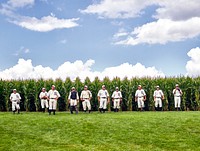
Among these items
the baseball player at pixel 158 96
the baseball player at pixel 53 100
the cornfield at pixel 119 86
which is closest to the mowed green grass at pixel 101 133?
the baseball player at pixel 53 100

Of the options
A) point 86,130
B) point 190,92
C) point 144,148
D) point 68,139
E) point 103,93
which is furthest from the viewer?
point 190,92

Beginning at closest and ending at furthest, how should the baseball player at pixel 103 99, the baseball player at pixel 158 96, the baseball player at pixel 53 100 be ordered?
the baseball player at pixel 53 100, the baseball player at pixel 103 99, the baseball player at pixel 158 96

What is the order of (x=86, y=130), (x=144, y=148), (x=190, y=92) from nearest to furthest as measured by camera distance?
1. (x=144, y=148)
2. (x=86, y=130)
3. (x=190, y=92)

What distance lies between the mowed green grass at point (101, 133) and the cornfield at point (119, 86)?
16.1 m

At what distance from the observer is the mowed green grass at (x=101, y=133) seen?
1892cm

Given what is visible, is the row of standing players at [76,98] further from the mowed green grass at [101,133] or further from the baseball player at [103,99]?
the mowed green grass at [101,133]

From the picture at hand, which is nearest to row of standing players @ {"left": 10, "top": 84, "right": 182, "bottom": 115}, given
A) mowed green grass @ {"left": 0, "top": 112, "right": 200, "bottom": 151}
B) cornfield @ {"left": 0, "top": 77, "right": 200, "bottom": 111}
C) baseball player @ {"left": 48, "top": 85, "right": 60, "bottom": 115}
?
baseball player @ {"left": 48, "top": 85, "right": 60, "bottom": 115}

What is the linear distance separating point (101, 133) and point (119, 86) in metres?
21.1

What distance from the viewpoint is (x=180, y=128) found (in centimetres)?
2238

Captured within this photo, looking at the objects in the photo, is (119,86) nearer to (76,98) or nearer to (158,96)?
(158,96)

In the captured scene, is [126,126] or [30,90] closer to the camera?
[126,126]

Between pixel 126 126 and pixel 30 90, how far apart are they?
2159 centimetres

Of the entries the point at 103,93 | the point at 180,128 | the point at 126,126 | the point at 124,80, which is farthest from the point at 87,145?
the point at 124,80

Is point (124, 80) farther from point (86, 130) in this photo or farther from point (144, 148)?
point (144, 148)
